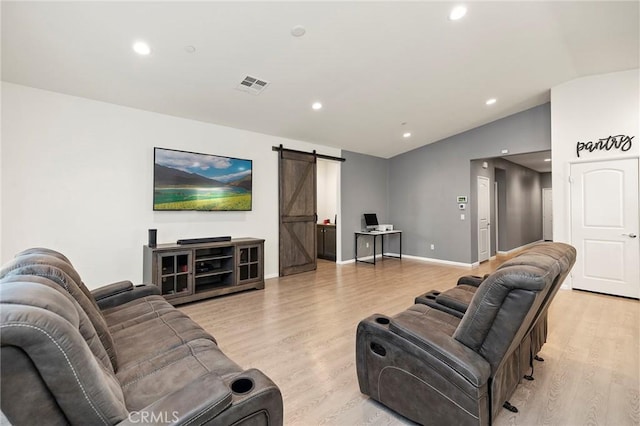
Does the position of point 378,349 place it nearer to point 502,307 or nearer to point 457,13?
point 502,307

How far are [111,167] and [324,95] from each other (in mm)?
3077

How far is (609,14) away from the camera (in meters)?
3.14

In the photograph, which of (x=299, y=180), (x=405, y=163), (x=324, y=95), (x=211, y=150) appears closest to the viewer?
(x=324, y=95)

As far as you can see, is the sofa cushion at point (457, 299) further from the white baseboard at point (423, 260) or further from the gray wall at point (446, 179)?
the gray wall at point (446, 179)

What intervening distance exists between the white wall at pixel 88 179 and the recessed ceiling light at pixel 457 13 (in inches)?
144

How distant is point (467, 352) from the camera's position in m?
1.56

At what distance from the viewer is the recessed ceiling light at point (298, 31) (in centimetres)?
287

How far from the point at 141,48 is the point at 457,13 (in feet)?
10.6

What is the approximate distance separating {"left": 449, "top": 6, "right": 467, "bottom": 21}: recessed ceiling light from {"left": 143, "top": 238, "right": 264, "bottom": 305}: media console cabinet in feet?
12.6

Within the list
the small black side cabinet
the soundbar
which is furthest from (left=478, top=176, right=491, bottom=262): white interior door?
the soundbar

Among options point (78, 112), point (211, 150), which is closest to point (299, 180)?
point (211, 150)

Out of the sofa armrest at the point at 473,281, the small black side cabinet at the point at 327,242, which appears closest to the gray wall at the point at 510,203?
the small black side cabinet at the point at 327,242

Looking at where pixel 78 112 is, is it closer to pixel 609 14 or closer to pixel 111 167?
pixel 111 167

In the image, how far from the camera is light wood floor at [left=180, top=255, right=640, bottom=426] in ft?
6.36
